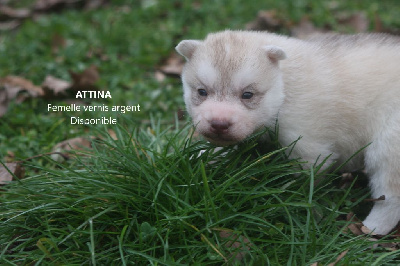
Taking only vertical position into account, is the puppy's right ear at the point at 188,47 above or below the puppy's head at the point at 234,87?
above

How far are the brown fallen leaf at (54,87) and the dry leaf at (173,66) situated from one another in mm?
1313

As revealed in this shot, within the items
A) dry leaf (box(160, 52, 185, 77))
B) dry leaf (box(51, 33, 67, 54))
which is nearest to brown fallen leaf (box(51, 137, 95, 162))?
dry leaf (box(160, 52, 185, 77))

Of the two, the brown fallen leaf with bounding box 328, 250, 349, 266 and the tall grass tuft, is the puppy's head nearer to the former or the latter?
the tall grass tuft

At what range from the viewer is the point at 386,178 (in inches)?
Result: 142

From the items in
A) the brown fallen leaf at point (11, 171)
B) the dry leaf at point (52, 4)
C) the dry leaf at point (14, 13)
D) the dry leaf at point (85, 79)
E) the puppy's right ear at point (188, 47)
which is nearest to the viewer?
the puppy's right ear at point (188, 47)

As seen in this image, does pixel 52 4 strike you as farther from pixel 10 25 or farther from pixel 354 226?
pixel 354 226

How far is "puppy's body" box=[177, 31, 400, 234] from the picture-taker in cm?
348

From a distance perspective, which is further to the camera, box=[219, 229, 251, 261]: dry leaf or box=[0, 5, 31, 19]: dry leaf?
box=[0, 5, 31, 19]: dry leaf

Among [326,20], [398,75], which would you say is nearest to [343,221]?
[398,75]

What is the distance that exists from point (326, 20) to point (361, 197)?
444 cm

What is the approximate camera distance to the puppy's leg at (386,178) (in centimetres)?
358

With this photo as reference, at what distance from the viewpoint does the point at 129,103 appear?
5684 mm

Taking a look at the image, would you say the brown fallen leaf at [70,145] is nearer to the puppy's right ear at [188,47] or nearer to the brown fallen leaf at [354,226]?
the puppy's right ear at [188,47]

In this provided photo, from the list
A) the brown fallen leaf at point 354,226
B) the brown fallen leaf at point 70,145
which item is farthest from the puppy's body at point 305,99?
the brown fallen leaf at point 70,145
